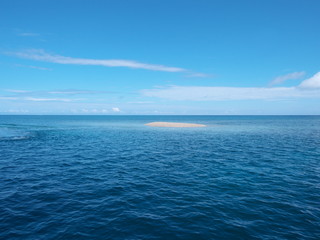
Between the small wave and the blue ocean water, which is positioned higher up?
the small wave

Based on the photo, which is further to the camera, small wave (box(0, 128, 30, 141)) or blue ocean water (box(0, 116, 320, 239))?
small wave (box(0, 128, 30, 141))

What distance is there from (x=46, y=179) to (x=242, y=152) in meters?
34.0

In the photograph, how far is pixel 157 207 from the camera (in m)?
16.2

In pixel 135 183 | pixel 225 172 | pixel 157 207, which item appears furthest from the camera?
pixel 225 172

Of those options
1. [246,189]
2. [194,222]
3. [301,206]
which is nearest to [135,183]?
[194,222]

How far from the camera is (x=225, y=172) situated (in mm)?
25359

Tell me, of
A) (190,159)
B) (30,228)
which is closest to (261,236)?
(30,228)

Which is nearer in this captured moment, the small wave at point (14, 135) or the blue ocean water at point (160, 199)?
the blue ocean water at point (160, 199)

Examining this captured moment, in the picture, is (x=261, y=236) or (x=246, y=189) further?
(x=246, y=189)

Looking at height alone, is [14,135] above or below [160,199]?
above

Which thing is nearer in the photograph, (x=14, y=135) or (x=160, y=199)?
(x=160, y=199)

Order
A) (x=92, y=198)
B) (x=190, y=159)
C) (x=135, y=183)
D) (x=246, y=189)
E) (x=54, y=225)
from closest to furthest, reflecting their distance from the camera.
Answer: (x=54, y=225) → (x=92, y=198) → (x=246, y=189) → (x=135, y=183) → (x=190, y=159)

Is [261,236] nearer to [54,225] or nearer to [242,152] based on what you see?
[54,225]

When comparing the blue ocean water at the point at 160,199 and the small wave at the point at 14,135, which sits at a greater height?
the small wave at the point at 14,135
